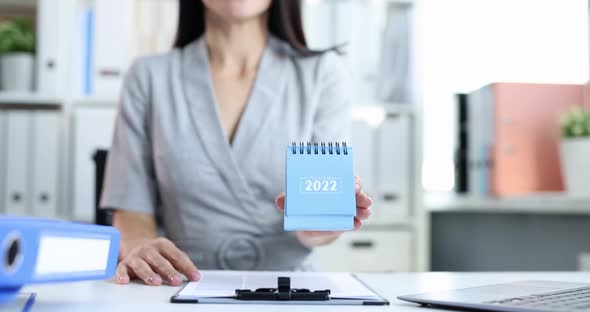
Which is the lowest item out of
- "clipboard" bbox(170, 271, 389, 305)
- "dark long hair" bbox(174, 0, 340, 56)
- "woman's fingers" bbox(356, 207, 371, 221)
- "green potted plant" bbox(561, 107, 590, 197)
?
"clipboard" bbox(170, 271, 389, 305)

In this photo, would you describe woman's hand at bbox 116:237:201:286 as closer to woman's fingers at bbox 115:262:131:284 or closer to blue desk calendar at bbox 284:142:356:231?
woman's fingers at bbox 115:262:131:284

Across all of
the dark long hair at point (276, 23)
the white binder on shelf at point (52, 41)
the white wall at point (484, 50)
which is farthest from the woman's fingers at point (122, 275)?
the white wall at point (484, 50)

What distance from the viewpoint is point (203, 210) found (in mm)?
1242

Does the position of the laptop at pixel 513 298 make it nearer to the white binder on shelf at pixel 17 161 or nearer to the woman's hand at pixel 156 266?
the woman's hand at pixel 156 266

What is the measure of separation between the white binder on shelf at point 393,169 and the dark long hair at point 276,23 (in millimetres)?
970

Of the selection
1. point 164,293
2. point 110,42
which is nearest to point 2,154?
point 110,42

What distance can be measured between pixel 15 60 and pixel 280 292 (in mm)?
1938

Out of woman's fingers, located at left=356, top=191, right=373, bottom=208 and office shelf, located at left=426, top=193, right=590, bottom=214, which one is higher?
woman's fingers, located at left=356, top=191, right=373, bottom=208

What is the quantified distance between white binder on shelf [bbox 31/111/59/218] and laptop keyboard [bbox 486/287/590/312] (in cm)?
188

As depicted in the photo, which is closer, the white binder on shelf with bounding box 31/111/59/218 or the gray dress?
the gray dress

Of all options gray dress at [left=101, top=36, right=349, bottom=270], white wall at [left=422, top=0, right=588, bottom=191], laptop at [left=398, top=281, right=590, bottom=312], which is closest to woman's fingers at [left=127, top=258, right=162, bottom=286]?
laptop at [left=398, top=281, right=590, bottom=312]

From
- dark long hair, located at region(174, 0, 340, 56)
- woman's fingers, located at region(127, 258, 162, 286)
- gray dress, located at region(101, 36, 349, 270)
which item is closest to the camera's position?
woman's fingers, located at region(127, 258, 162, 286)

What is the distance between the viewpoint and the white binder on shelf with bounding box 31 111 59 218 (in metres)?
2.20

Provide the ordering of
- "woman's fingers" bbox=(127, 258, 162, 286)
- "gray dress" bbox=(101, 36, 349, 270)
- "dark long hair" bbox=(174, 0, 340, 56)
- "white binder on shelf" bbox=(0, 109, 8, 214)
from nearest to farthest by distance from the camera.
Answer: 1. "woman's fingers" bbox=(127, 258, 162, 286)
2. "gray dress" bbox=(101, 36, 349, 270)
3. "dark long hair" bbox=(174, 0, 340, 56)
4. "white binder on shelf" bbox=(0, 109, 8, 214)
